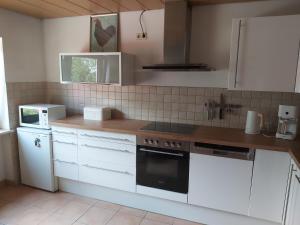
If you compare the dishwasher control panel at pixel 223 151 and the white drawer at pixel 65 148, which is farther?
the white drawer at pixel 65 148

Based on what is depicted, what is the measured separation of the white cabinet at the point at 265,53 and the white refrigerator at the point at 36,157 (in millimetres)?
2241

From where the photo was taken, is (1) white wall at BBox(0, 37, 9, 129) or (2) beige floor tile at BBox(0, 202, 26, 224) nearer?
(2) beige floor tile at BBox(0, 202, 26, 224)

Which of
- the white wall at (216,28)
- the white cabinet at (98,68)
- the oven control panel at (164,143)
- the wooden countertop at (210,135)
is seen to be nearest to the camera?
the wooden countertop at (210,135)

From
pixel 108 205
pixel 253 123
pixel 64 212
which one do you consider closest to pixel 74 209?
pixel 64 212

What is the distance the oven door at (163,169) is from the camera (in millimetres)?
2234

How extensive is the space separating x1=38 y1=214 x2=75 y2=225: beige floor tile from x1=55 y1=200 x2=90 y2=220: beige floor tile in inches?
1.9

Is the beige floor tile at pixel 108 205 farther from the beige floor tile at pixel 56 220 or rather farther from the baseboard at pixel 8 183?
the baseboard at pixel 8 183

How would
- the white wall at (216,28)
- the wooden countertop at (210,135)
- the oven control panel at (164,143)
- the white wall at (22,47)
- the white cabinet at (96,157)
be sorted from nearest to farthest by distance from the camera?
the wooden countertop at (210,135) < the oven control panel at (164,143) < the white wall at (216,28) < the white cabinet at (96,157) < the white wall at (22,47)

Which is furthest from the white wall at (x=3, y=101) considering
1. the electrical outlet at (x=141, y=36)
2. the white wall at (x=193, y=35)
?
the electrical outlet at (x=141, y=36)

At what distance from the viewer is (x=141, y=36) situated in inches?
108

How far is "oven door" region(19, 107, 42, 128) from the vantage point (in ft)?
9.07

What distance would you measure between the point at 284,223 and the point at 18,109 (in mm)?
3163

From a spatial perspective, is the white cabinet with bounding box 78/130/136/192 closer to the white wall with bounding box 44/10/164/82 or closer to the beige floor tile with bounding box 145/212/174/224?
the beige floor tile with bounding box 145/212/174/224

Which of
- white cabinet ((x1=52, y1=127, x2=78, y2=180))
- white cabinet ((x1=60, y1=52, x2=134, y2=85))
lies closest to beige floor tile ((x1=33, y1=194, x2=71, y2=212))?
white cabinet ((x1=52, y1=127, x2=78, y2=180))
